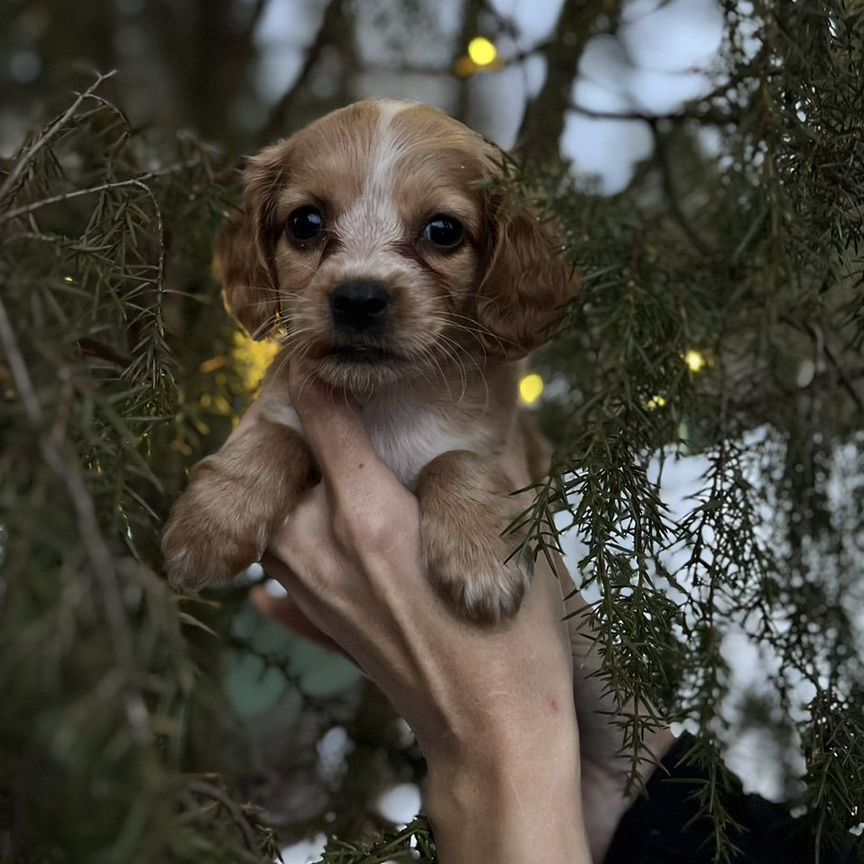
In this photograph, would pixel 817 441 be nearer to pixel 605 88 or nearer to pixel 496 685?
pixel 496 685

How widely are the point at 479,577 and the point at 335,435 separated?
401mm

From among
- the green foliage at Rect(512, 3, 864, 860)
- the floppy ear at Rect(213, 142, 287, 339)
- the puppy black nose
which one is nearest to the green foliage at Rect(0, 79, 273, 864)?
the green foliage at Rect(512, 3, 864, 860)

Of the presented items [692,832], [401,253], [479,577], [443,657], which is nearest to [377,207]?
[401,253]

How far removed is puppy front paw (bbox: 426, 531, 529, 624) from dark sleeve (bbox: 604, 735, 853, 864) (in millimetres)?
378

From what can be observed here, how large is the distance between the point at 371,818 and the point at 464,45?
2.01 metres

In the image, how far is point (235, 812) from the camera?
2.63 ft

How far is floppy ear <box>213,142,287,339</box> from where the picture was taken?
1832 mm

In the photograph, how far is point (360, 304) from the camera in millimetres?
1546

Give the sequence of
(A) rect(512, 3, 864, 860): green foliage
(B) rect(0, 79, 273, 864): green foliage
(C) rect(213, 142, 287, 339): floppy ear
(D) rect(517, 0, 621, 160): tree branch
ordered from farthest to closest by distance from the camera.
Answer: (D) rect(517, 0, 621, 160): tree branch < (C) rect(213, 142, 287, 339): floppy ear < (A) rect(512, 3, 864, 860): green foliage < (B) rect(0, 79, 273, 864): green foliage

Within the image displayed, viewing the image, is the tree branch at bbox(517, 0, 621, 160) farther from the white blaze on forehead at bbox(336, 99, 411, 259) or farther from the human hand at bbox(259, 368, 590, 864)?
the human hand at bbox(259, 368, 590, 864)

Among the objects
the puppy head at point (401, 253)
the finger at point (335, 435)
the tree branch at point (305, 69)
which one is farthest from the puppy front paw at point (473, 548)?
the tree branch at point (305, 69)

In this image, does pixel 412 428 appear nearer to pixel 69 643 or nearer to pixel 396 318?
pixel 396 318

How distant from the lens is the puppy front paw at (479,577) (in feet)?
4.71

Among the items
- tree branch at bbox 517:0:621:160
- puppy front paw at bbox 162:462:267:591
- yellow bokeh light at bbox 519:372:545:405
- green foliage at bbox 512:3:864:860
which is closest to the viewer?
green foliage at bbox 512:3:864:860
